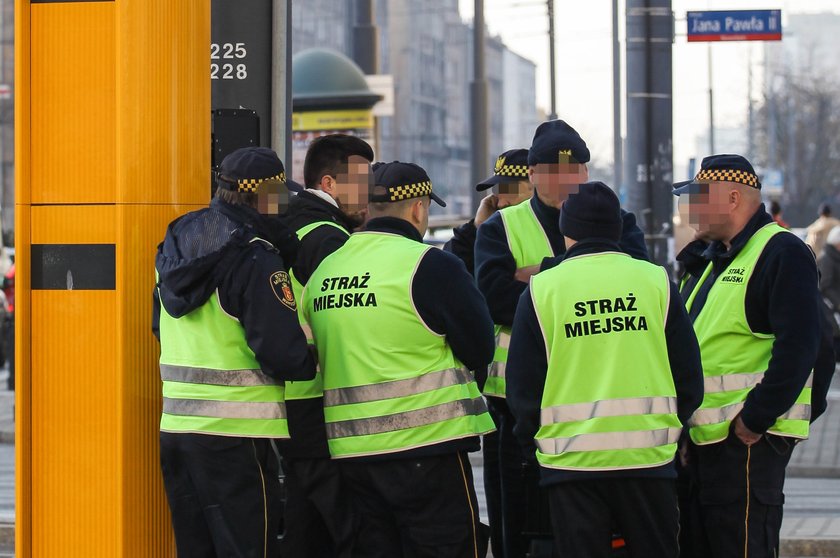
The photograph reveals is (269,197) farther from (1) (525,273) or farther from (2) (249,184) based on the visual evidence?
(1) (525,273)

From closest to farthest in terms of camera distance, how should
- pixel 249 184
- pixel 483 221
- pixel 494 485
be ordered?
pixel 249 184 → pixel 494 485 → pixel 483 221

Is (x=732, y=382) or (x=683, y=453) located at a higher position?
(x=732, y=382)

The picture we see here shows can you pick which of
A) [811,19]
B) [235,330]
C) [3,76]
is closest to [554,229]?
[235,330]

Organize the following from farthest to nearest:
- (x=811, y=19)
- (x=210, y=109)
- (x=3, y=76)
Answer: (x=811, y=19) → (x=3, y=76) → (x=210, y=109)

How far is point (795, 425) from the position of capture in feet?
16.6

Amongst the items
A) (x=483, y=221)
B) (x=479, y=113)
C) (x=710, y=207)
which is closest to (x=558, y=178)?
(x=710, y=207)

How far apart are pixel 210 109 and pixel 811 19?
427ft

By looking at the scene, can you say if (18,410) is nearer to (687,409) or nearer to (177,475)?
(177,475)

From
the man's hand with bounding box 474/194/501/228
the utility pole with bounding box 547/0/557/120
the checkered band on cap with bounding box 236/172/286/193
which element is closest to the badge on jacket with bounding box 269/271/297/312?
the checkered band on cap with bounding box 236/172/286/193

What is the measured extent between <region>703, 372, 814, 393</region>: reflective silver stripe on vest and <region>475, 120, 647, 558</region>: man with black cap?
35.8 inches

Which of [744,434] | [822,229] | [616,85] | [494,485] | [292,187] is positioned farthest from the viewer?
[616,85]

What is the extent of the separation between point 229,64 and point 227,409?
2011 mm

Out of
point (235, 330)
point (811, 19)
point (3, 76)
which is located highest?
point (811, 19)

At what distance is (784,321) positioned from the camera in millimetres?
4891
